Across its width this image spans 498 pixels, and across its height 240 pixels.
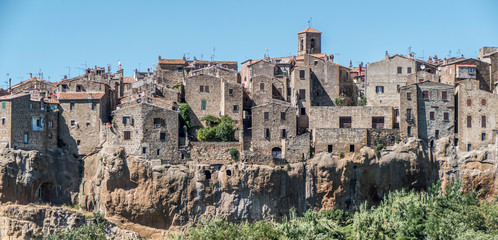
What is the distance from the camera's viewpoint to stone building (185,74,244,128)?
93.9 m

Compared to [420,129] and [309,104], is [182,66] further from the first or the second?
[420,129]

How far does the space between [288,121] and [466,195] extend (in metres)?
18.0

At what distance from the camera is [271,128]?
91.5m

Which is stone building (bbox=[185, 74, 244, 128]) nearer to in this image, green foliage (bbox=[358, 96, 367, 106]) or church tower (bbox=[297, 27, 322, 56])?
green foliage (bbox=[358, 96, 367, 106])

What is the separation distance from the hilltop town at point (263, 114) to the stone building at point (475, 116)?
10 centimetres

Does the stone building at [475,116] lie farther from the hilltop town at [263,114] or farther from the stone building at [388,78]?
the stone building at [388,78]

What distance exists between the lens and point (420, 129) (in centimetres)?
9300

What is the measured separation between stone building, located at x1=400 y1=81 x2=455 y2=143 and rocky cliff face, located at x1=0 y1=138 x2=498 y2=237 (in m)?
4.80

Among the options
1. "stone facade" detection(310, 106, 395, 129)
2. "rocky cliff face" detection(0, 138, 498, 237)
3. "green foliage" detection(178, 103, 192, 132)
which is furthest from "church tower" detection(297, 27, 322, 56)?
"rocky cliff face" detection(0, 138, 498, 237)

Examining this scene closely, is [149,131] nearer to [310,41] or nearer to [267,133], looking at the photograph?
[267,133]

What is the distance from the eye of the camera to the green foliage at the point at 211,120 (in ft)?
307

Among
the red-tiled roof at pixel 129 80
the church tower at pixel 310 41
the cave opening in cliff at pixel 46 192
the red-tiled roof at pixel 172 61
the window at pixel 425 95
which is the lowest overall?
the cave opening in cliff at pixel 46 192

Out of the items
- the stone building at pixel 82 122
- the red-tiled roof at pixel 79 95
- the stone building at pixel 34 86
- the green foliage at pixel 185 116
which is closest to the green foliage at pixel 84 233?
the stone building at pixel 82 122

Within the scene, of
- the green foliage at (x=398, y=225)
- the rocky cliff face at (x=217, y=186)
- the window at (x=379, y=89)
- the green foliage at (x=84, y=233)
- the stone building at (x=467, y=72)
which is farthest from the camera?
the window at (x=379, y=89)
